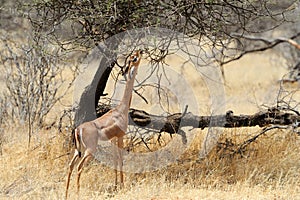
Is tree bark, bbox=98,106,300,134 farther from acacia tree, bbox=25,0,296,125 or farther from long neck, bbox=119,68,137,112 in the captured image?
long neck, bbox=119,68,137,112

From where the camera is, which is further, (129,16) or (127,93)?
(129,16)

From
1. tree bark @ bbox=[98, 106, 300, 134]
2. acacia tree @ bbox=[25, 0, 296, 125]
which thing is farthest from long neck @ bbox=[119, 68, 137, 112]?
tree bark @ bbox=[98, 106, 300, 134]

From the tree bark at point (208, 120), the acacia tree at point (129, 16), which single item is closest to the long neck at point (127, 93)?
the acacia tree at point (129, 16)

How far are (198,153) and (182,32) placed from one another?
A: 61.4 inches

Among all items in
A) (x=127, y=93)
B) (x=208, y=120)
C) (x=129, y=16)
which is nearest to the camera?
(x=127, y=93)

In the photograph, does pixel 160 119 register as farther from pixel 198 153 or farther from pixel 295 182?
pixel 295 182

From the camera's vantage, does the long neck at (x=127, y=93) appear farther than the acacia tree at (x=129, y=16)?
No

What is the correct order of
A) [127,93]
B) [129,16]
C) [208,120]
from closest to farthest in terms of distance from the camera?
[127,93] → [129,16] → [208,120]

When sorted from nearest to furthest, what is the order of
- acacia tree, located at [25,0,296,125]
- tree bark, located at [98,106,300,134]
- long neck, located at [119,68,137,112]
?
long neck, located at [119,68,137,112], acacia tree, located at [25,0,296,125], tree bark, located at [98,106,300,134]

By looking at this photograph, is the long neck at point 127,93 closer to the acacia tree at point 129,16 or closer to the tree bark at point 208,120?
the acacia tree at point 129,16

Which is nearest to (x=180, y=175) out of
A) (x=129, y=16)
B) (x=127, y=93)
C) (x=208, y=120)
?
(x=208, y=120)

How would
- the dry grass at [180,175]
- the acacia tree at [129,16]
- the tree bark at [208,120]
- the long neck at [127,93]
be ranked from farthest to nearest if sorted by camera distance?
the tree bark at [208,120]
the acacia tree at [129,16]
the dry grass at [180,175]
the long neck at [127,93]

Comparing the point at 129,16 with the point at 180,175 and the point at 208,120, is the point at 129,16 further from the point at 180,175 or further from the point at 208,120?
the point at 180,175

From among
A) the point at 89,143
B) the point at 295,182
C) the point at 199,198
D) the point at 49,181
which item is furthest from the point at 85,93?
the point at 295,182
